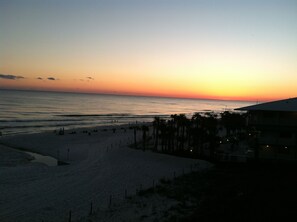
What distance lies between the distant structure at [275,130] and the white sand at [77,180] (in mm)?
7099

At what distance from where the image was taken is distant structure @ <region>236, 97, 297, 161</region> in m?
32.2

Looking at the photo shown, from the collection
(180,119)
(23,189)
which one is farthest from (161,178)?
(180,119)

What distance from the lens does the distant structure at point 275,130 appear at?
3225cm

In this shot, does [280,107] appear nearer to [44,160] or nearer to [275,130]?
[275,130]

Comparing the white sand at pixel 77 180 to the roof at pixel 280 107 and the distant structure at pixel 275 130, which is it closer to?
the distant structure at pixel 275 130

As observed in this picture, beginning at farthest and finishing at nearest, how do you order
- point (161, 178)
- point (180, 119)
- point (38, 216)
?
point (180, 119) → point (161, 178) → point (38, 216)

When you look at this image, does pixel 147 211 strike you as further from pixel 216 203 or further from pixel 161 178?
pixel 161 178

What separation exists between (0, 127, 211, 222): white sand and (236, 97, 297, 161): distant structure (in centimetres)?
710

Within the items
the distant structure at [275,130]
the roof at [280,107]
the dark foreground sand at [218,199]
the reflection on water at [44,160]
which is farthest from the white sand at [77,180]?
the roof at [280,107]

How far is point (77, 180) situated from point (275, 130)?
22.2 meters

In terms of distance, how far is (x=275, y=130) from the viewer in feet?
107

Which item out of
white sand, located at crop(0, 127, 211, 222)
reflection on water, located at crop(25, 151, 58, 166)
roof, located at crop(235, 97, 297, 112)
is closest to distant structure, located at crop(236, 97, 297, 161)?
roof, located at crop(235, 97, 297, 112)

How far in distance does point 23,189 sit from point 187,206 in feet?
45.9

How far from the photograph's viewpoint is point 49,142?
52.5 metres
